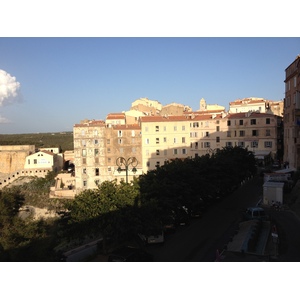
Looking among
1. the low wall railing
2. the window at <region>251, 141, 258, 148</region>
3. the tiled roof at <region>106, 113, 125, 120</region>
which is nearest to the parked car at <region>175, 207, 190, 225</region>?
the window at <region>251, 141, 258, 148</region>

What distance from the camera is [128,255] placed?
10352 mm

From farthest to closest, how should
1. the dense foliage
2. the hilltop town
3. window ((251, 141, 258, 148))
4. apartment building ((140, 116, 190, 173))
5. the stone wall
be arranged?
1. the stone wall
2. apartment building ((140, 116, 190, 173))
3. window ((251, 141, 258, 148))
4. the hilltop town
5. the dense foliage

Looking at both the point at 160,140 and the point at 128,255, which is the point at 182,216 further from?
the point at 160,140

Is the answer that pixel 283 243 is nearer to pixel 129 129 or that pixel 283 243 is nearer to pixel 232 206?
pixel 232 206

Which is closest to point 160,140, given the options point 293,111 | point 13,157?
point 293,111

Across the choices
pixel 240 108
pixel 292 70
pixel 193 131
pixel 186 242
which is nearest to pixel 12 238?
pixel 186 242

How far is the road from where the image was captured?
11.6 m

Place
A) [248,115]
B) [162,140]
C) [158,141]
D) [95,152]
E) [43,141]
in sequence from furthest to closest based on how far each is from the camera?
1. [43,141]
2. [162,140]
3. [158,141]
4. [95,152]
5. [248,115]

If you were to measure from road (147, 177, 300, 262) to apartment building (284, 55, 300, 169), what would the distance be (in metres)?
7.07

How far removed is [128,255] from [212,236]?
17.4 ft

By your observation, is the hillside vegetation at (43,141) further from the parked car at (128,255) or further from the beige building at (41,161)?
the parked car at (128,255)

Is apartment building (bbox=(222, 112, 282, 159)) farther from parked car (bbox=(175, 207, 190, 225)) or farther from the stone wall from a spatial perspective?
the stone wall

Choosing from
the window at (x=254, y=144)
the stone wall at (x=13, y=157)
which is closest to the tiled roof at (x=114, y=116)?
the stone wall at (x=13, y=157)

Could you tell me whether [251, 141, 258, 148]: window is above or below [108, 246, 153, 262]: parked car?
above
